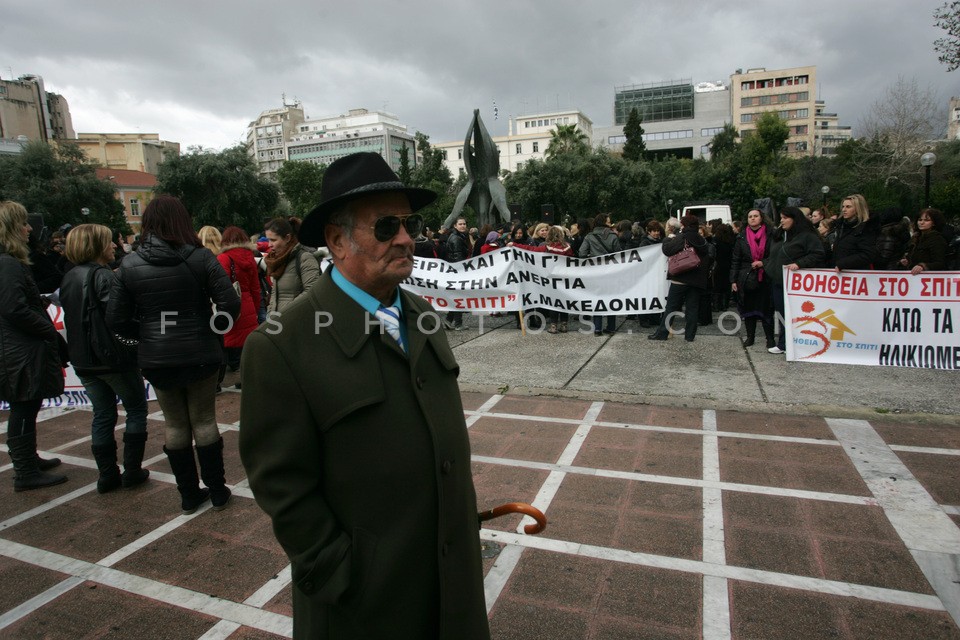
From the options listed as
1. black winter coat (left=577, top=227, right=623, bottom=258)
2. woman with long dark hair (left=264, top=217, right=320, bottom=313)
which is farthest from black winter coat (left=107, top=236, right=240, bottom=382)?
black winter coat (left=577, top=227, right=623, bottom=258)

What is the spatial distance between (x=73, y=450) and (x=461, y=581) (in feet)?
17.2

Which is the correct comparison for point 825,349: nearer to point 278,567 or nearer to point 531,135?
point 278,567

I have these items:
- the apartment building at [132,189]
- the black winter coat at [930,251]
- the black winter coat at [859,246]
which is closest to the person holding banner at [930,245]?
the black winter coat at [930,251]

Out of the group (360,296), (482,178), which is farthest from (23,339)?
(482,178)

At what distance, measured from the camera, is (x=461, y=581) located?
164 cm

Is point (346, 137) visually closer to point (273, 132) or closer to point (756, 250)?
point (273, 132)

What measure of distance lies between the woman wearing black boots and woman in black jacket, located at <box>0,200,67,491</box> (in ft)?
25.1

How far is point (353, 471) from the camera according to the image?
1512mm

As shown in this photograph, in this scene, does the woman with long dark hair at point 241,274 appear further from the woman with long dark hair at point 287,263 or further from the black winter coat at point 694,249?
the black winter coat at point 694,249

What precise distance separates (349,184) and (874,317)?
7007mm

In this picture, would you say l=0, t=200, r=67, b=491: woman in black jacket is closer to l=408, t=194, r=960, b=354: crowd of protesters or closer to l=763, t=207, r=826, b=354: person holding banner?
l=408, t=194, r=960, b=354: crowd of protesters

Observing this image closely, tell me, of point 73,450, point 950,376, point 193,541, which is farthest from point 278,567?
point 950,376

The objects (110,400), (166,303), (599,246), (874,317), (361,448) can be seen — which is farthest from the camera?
(599,246)

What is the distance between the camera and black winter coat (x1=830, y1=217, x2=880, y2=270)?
269 inches
